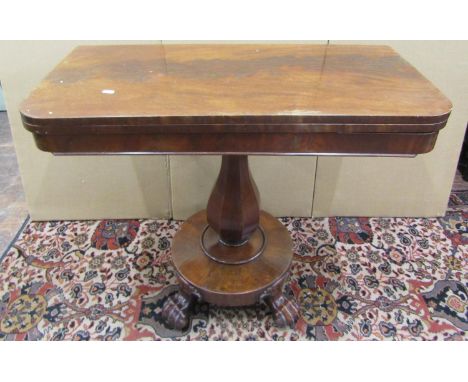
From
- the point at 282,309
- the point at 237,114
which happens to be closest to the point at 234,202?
the point at 282,309

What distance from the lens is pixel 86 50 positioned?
1136 mm

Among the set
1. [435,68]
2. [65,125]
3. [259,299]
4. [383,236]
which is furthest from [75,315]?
[435,68]

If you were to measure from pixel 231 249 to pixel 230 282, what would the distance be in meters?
0.12

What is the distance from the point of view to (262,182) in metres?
1.58

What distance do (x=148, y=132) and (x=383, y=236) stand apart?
1.12 m

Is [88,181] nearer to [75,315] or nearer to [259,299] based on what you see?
[75,315]

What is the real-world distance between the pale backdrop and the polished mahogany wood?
1.19 ft

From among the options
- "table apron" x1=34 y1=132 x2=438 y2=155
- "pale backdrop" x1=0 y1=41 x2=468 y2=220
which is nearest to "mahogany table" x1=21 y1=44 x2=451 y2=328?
"table apron" x1=34 y1=132 x2=438 y2=155

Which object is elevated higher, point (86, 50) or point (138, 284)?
point (86, 50)

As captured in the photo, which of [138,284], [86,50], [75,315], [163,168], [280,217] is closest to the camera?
[86,50]

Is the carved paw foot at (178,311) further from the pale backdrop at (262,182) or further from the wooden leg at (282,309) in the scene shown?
the pale backdrop at (262,182)

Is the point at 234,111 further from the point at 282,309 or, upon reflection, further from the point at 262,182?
the point at 262,182

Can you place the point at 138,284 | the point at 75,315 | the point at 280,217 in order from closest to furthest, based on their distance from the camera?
the point at 75,315
the point at 138,284
the point at 280,217

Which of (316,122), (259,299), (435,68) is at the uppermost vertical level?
(316,122)
